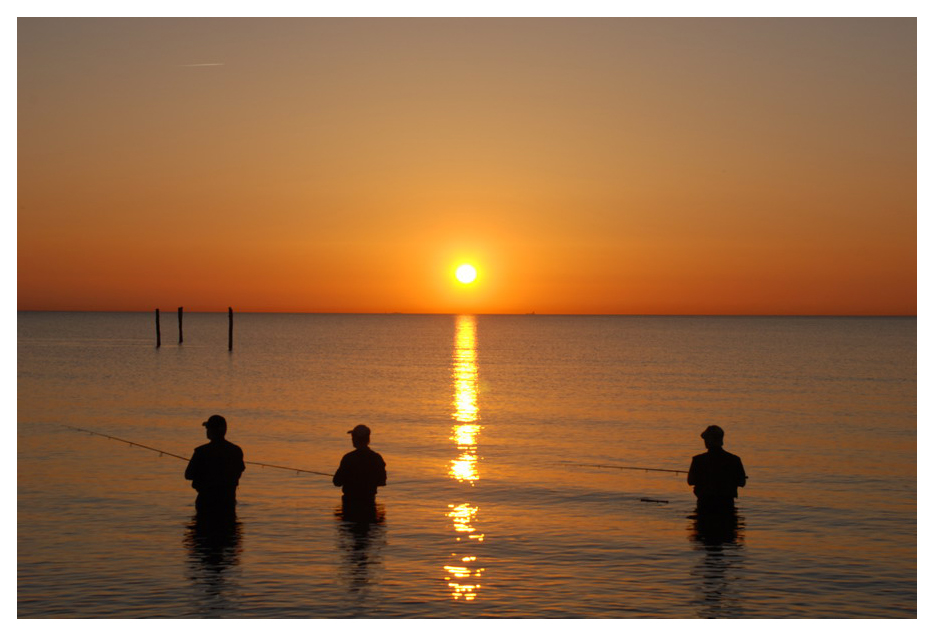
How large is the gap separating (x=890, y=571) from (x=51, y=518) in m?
15.9

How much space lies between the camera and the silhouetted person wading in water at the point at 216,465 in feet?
55.2

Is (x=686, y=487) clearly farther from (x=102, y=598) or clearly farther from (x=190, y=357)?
(x=190, y=357)

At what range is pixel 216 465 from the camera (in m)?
17.3

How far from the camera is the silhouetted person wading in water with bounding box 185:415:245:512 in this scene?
55.2 ft

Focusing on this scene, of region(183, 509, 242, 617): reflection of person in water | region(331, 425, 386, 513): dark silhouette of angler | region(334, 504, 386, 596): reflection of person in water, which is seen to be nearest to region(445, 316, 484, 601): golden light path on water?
region(334, 504, 386, 596): reflection of person in water

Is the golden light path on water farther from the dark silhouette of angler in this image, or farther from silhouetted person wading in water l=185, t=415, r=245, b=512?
silhouetted person wading in water l=185, t=415, r=245, b=512

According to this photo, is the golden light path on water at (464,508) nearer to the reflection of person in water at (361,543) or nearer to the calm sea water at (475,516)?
the calm sea water at (475,516)

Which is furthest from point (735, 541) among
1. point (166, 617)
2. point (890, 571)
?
point (166, 617)

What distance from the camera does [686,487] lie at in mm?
25141

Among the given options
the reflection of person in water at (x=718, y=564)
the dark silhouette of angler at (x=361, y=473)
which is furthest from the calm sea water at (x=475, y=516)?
the dark silhouette of angler at (x=361, y=473)

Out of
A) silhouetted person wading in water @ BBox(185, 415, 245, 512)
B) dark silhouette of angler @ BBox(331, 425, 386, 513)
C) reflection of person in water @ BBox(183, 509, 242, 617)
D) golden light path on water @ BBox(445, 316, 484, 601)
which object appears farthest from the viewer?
dark silhouette of angler @ BBox(331, 425, 386, 513)

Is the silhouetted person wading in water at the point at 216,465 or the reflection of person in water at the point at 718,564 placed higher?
the silhouetted person wading in water at the point at 216,465

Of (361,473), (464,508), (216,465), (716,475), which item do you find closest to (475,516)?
(464,508)

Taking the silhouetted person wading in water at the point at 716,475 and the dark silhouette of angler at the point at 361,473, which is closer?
the silhouetted person wading in water at the point at 716,475
